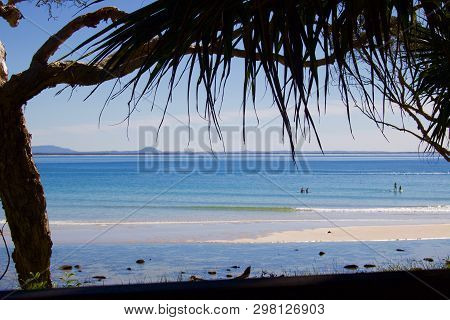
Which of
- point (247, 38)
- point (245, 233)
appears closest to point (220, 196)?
point (245, 233)

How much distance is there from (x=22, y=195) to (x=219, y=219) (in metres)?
14.5

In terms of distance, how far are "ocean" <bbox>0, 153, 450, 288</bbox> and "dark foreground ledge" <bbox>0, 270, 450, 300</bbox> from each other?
1.69 feet

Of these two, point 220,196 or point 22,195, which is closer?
→ point 22,195

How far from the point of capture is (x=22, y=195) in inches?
185

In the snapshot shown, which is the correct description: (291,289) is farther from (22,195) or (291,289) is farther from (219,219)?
(219,219)

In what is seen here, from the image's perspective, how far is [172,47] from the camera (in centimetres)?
166

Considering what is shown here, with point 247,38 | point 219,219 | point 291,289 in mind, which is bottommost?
point 219,219

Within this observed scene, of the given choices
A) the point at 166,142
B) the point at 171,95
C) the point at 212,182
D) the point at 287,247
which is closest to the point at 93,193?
the point at 212,182

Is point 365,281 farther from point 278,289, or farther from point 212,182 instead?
point 212,182

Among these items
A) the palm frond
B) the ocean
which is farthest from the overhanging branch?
the palm frond

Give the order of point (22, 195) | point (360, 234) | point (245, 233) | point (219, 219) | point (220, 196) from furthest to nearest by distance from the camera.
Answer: point (220, 196), point (219, 219), point (245, 233), point (360, 234), point (22, 195)

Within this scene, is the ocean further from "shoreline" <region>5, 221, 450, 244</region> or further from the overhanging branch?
the overhanging branch
